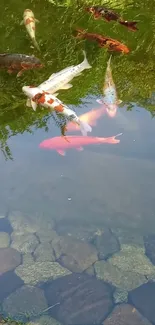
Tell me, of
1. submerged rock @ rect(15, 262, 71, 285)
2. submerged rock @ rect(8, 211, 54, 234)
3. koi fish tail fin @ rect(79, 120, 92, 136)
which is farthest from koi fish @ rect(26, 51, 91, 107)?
submerged rock @ rect(15, 262, 71, 285)

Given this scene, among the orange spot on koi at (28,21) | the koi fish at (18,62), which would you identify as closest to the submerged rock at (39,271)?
the koi fish at (18,62)

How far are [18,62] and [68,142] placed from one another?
61.3 inches

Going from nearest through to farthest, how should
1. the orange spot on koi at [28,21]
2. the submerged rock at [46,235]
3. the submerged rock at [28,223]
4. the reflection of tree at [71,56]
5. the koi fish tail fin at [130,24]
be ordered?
the submerged rock at [46,235] < the submerged rock at [28,223] < the reflection of tree at [71,56] < the orange spot on koi at [28,21] < the koi fish tail fin at [130,24]

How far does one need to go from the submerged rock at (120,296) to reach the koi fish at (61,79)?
2765 millimetres

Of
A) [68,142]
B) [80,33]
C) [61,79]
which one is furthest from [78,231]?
[80,33]

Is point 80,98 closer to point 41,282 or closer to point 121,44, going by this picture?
point 121,44

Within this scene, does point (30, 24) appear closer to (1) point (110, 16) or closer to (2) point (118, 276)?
(1) point (110, 16)

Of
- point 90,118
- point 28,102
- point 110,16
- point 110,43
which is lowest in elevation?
point 90,118

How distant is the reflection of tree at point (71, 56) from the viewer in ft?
18.6

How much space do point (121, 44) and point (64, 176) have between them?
2926mm

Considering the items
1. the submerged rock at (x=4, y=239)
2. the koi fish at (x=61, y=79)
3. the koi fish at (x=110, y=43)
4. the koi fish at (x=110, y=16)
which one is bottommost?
the submerged rock at (x=4, y=239)

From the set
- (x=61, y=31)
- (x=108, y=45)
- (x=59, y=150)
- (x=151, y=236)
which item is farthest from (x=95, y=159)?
(x=61, y=31)

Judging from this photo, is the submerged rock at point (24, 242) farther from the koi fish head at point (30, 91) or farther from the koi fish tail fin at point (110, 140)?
the koi fish head at point (30, 91)

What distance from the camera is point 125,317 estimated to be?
3.53m
